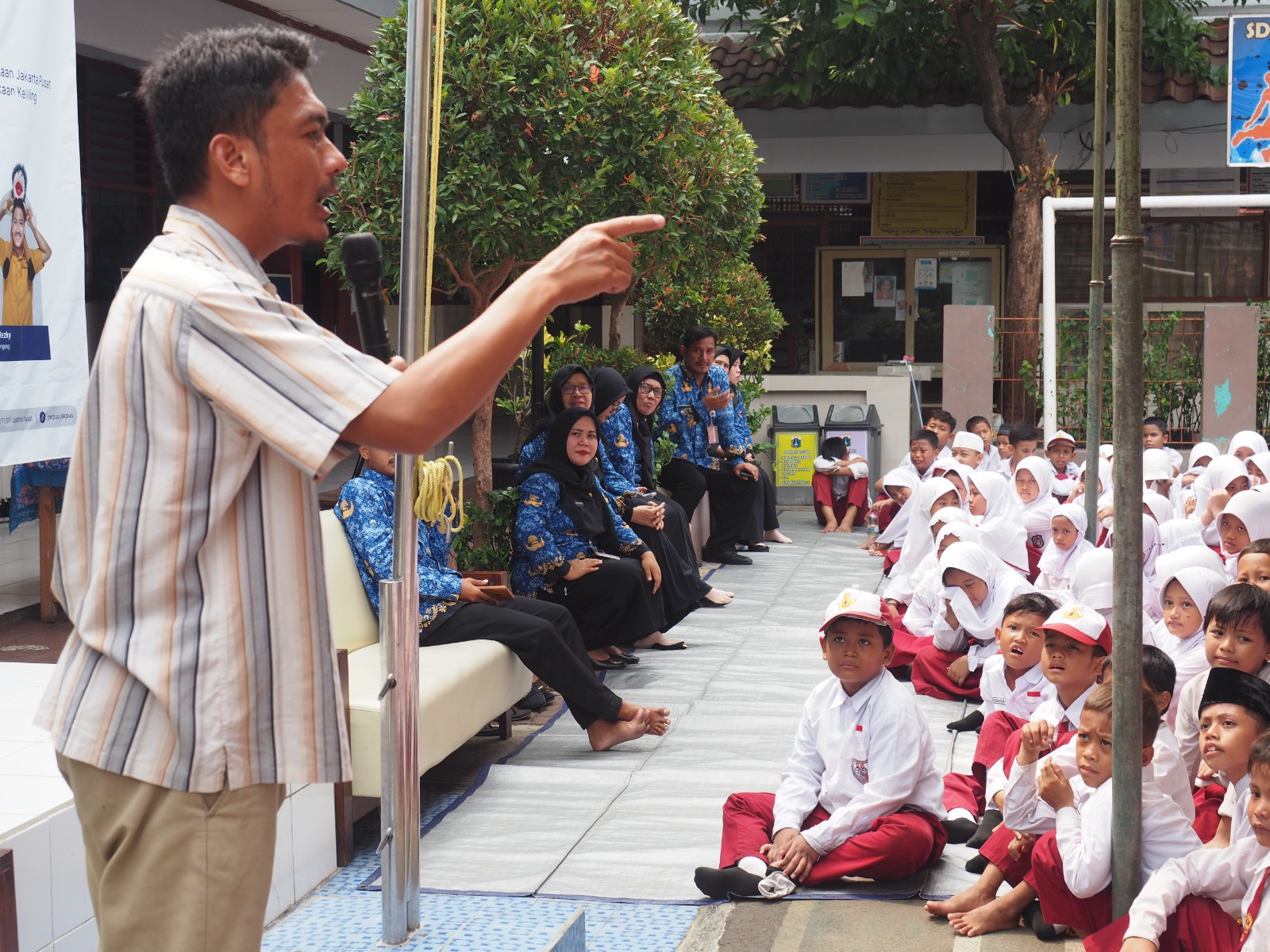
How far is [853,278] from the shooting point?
47.3 feet

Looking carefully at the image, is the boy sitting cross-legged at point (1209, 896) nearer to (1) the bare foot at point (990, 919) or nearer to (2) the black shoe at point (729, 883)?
(1) the bare foot at point (990, 919)

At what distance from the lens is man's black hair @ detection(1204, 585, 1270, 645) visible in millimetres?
3766

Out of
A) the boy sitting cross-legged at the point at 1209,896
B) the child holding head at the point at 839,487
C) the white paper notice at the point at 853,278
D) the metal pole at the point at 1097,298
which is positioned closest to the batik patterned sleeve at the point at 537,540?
the metal pole at the point at 1097,298

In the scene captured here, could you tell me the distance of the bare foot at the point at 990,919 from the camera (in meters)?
3.39

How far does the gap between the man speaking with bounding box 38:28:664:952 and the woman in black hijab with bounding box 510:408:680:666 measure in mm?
4518

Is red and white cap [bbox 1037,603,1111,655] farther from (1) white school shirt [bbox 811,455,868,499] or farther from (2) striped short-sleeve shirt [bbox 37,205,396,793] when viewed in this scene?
(1) white school shirt [bbox 811,455,868,499]

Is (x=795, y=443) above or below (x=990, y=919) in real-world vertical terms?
above

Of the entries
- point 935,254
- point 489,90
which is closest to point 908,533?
point 489,90

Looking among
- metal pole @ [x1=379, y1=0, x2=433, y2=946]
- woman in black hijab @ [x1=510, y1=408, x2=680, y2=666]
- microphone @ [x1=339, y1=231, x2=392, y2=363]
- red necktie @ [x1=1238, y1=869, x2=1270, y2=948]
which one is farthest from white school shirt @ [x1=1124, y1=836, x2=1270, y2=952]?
woman in black hijab @ [x1=510, y1=408, x2=680, y2=666]

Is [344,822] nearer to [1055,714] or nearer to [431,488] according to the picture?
[431,488]

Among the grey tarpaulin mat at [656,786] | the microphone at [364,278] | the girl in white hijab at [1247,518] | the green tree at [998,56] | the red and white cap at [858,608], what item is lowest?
the grey tarpaulin mat at [656,786]

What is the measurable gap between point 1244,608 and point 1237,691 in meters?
0.55

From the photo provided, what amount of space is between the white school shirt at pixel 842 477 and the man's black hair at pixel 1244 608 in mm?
6662

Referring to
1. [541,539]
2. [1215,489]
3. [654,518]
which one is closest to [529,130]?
[541,539]
